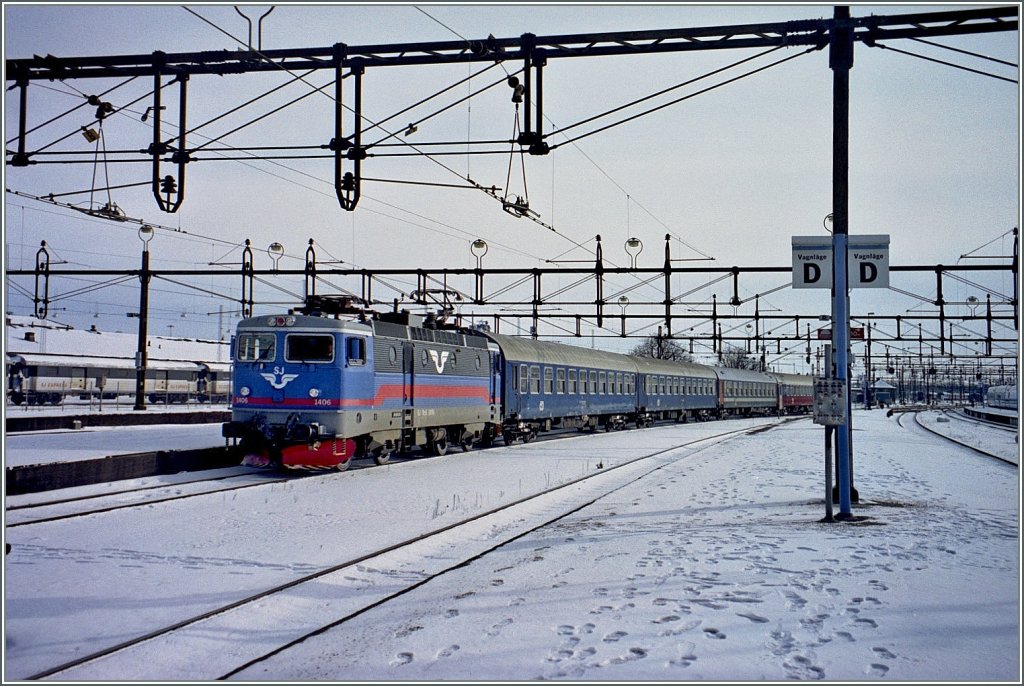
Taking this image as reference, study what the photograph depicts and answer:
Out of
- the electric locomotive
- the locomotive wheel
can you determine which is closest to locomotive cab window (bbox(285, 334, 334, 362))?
the electric locomotive

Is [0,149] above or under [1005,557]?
above

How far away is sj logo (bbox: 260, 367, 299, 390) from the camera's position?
54.2 feet

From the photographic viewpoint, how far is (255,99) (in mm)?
12289

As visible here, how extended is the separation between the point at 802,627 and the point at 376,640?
3.22 metres

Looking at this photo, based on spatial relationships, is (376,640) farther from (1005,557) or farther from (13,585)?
(1005,557)

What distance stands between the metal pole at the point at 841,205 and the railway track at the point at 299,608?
3887mm

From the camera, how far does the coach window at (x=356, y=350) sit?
16647mm

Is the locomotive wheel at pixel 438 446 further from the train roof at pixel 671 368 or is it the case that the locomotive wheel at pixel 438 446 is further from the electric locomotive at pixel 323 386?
the train roof at pixel 671 368

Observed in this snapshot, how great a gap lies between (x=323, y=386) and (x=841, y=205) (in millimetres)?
10158

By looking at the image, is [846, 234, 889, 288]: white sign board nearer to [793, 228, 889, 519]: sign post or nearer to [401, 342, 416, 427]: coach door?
[793, 228, 889, 519]: sign post

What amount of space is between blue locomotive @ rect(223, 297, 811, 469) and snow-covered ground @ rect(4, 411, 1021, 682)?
2.72 metres

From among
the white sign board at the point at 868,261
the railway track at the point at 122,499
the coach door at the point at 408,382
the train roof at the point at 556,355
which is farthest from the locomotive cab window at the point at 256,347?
the white sign board at the point at 868,261

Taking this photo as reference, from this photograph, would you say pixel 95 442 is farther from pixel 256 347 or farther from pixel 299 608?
pixel 299 608

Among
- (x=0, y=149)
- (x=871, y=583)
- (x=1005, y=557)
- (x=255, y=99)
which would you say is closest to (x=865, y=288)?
(x=1005, y=557)
